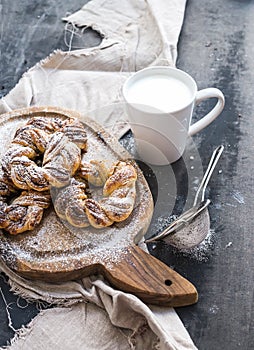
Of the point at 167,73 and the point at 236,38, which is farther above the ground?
the point at 167,73

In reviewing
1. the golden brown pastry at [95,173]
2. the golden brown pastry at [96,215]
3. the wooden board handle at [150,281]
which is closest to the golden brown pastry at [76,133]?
the golden brown pastry at [95,173]

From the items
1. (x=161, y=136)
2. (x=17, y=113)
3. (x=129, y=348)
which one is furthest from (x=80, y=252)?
(x=17, y=113)

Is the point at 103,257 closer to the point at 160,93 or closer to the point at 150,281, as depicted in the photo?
the point at 150,281

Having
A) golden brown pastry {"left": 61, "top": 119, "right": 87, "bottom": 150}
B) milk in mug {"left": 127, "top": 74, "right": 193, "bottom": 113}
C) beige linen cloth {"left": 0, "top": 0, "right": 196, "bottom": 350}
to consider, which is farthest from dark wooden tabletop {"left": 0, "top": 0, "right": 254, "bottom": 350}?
golden brown pastry {"left": 61, "top": 119, "right": 87, "bottom": 150}

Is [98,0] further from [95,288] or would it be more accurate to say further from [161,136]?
[95,288]

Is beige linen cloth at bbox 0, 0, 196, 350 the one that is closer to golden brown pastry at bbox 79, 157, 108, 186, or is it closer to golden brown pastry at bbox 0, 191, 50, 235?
golden brown pastry at bbox 0, 191, 50, 235
